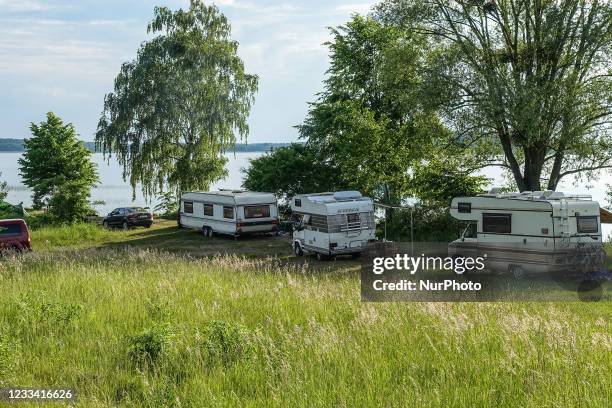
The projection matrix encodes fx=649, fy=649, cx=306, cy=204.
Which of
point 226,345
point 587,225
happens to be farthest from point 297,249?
point 226,345

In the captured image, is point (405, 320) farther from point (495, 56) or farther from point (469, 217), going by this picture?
point (495, 56)

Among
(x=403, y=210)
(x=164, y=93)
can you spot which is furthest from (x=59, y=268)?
(x=164, y=93)

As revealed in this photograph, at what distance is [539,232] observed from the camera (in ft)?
70.8

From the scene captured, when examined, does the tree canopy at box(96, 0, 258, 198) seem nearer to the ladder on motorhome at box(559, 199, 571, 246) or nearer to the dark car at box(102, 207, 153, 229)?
the dark car at box(102, 207, 153, 229)

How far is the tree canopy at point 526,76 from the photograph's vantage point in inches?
1110

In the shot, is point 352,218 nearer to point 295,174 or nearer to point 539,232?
point 539,232

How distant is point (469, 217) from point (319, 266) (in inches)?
251

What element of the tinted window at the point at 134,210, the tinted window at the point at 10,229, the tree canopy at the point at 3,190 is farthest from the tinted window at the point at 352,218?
the tree canopy at the point at 3,190

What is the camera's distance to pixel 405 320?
11.2 metres

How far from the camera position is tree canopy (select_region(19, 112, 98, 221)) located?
148ft

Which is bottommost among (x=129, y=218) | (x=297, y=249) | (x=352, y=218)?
(x=297, y=249)

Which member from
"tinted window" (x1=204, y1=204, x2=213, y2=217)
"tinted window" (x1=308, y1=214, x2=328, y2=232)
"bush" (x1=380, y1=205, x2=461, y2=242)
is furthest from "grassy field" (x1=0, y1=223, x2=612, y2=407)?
"tinted window" (x1=204, y1=204, x2=213, y2=217)

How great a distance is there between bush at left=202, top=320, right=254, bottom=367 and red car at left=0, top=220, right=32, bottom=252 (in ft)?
71.3

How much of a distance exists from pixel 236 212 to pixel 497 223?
15.9 metres
